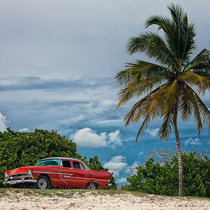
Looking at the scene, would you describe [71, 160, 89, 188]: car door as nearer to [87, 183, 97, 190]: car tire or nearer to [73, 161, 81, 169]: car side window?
[73, 161, 81, 169]: car side window

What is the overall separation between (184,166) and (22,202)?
41.4 ft

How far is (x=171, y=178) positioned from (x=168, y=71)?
22.9 feet

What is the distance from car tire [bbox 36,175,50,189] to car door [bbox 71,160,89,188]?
1.45 m

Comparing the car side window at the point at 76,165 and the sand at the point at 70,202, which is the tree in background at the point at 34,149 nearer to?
the car side window at the point at 76,165

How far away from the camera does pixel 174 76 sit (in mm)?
19156

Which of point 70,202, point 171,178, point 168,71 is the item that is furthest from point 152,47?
point 70,202

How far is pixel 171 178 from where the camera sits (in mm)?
20000

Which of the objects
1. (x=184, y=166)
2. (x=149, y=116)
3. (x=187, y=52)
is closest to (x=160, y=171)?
(x=184, y=166)

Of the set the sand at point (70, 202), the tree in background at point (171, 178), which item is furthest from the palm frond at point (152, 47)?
the sand at point (70, 202)

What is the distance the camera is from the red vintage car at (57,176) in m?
14.0

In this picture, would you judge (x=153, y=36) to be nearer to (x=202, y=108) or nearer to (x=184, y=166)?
(x=202, y=108)

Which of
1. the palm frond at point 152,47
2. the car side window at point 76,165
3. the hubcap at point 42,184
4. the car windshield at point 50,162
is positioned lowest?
the hubcap at point 42,184

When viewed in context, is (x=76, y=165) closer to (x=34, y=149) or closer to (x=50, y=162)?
(x=50, y=162)

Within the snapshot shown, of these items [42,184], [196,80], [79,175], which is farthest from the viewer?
[196,80]
